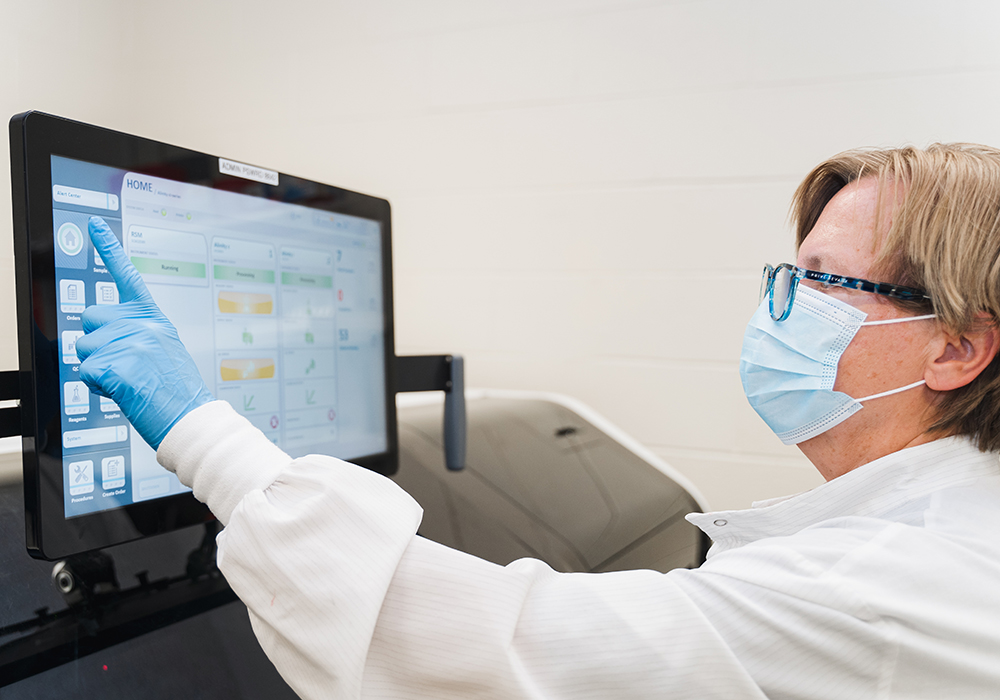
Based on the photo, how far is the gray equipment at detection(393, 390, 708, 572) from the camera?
3.19ft

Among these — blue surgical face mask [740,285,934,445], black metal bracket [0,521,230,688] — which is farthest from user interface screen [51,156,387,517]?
blue surgical face mask [740,285,934,445]

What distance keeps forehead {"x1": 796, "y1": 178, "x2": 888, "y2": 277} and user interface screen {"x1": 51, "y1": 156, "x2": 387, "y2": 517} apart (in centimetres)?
51

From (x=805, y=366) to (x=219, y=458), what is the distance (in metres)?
0.57

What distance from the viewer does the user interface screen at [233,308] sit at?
56cm

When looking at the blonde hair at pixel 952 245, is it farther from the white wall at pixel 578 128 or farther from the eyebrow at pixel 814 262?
the white wall at pixel 578 128

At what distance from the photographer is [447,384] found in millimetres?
1051

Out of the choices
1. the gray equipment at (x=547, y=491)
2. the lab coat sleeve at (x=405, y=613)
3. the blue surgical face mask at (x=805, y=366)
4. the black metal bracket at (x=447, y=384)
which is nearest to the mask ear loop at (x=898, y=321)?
the blue surgical face mask at (x=805, y=366)

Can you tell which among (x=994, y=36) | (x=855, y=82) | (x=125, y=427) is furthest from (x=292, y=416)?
(x=994, y=36)

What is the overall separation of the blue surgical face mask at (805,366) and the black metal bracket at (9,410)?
28.0 inches

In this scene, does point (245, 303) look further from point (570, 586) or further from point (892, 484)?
point (892, 484)

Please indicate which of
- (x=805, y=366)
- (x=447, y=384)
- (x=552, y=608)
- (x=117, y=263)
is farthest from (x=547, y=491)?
(x=117, y=263)

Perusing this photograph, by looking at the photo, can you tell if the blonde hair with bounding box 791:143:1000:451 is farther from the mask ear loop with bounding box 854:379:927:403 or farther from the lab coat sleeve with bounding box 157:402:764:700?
the lab coat sleeve with bounding box 157:402:764:700

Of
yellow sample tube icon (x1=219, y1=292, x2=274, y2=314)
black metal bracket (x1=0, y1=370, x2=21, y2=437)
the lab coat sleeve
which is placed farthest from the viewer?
yellow sample tube icon (x1=219, y1=292, x2=274, y2=314)

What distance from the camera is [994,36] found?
4.20 feet
